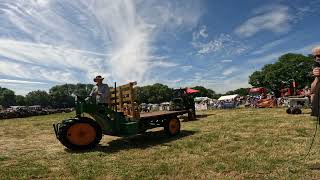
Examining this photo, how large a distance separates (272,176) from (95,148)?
595 centimetres

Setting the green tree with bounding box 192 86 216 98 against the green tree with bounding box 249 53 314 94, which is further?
the green tree with bounding box 192 86 216 98

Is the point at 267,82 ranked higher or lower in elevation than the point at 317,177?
higher

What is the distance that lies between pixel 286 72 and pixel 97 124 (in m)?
79.3

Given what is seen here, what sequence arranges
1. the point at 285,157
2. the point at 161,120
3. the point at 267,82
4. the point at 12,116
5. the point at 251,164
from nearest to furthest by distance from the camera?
the point at 251,164 < the point at 285,157 < the point at 161,120 < the point at 12,116 < the point at 267,82

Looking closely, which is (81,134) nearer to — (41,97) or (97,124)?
(97,124)

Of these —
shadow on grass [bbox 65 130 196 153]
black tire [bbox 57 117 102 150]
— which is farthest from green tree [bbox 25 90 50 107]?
black tire [bbox 57 117 102 150]

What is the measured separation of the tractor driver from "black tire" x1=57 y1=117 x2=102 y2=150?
122 cm

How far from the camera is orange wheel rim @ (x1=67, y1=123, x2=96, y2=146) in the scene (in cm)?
984

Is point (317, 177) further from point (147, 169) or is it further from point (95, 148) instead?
point (95, 148)

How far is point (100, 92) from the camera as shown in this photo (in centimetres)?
1141

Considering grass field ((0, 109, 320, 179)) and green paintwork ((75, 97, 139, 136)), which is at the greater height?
green paintwork ((75, 97, 139, 136))

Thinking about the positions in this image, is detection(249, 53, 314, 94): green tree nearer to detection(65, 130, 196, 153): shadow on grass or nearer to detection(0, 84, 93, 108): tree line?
detection(65, 130, 196, 153): shadow on grass

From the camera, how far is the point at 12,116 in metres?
43.7

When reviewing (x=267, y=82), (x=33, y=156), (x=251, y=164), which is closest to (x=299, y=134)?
(x=251, y=164)
